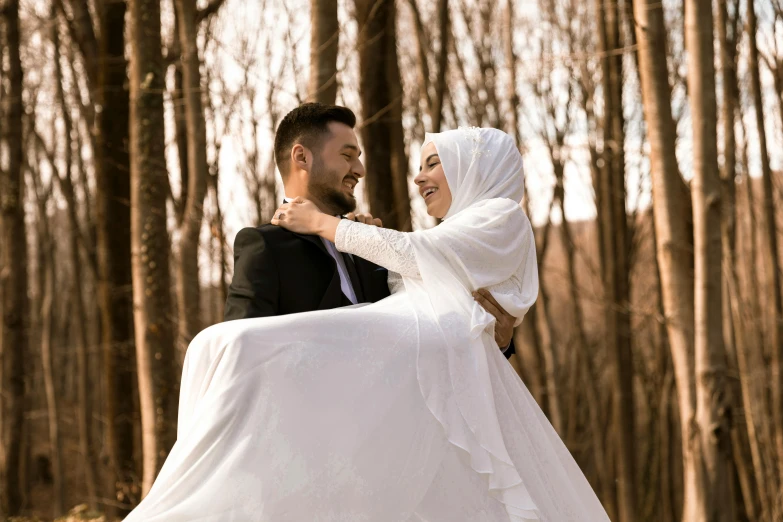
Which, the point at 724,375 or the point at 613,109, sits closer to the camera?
the point at 724,375

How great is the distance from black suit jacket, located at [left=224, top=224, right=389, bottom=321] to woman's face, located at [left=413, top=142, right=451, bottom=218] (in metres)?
0.49

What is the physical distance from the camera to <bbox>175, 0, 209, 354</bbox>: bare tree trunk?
7.44 metres

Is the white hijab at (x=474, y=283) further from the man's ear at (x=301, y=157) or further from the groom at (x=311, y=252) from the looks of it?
the man's ear at (x=301, y=157)

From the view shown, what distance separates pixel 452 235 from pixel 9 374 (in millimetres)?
10655

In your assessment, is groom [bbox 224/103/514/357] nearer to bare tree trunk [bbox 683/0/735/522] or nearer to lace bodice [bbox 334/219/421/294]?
lace bodice [bbox 334/219/421/294]

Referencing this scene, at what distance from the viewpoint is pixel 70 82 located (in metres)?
18.5

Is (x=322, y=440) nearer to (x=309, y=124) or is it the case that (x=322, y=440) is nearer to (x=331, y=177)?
(x=331, y=177)

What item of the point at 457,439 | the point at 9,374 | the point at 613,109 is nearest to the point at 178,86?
the point at 9,374

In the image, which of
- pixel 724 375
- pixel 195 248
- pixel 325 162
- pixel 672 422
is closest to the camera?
pixel 325 162

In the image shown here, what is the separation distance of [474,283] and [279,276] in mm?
776

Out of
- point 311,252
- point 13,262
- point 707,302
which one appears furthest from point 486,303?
point 13,262

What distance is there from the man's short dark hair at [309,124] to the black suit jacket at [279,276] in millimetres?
472

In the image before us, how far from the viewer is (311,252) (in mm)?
4039

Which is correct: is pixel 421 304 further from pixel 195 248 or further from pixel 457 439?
pixel 195 248
